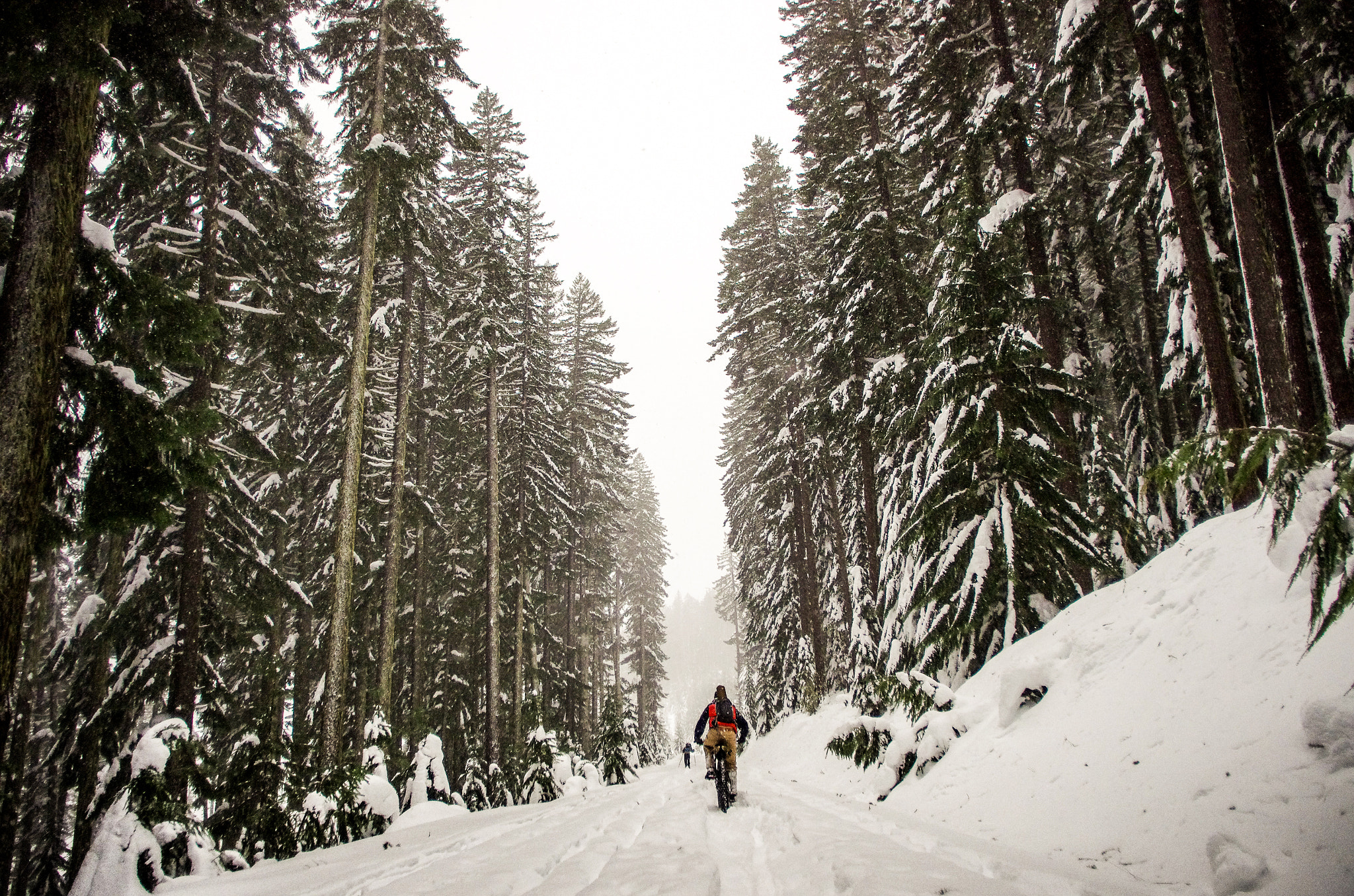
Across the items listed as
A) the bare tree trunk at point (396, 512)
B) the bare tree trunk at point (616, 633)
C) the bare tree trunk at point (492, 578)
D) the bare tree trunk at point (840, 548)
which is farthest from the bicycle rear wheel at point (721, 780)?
the bare tree trunk at point (616, 633)

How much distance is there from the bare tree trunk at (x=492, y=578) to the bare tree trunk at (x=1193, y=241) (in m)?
15.2

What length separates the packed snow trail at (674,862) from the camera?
3.57 metres

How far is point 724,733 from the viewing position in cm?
844

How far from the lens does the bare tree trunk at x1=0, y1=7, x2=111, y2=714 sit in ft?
13.8

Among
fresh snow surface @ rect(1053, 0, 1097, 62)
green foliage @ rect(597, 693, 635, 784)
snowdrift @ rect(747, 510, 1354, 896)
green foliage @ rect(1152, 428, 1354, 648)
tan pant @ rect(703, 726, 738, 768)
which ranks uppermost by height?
fresh snow surface @ rect(1053, 0, 1097, 62)

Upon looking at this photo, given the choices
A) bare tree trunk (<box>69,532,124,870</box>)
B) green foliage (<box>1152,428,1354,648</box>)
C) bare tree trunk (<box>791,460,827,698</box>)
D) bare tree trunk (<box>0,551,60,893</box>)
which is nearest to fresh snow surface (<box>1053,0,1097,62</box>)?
green foliage (<box>1152,428,1354,648</box>)

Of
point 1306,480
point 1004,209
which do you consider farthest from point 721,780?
point 1004,209

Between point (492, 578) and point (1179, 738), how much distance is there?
16015mm

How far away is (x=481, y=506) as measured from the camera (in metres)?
19.4

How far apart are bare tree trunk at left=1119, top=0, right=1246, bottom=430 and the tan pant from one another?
7.89 m

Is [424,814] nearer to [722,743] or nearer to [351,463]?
[722,743]

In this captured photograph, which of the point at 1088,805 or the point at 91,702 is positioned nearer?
the point at 1088,805

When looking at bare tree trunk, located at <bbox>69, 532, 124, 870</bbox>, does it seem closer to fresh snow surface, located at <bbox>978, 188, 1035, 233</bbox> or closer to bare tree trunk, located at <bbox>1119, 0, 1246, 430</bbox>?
fresh snow surface, located at <bbox>978, 188, 1035, 233</bbox>

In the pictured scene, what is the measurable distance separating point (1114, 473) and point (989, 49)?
8.21 m
